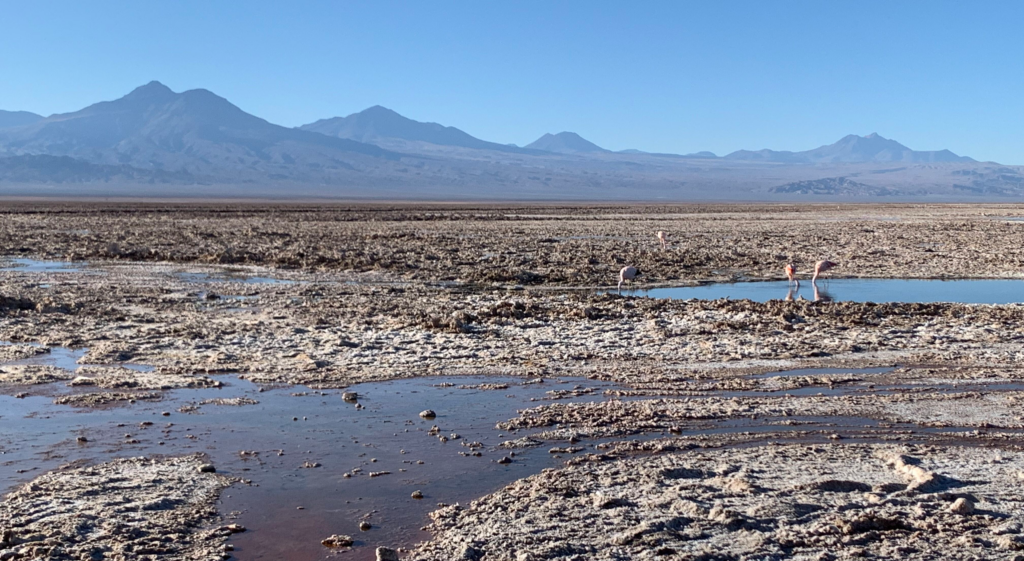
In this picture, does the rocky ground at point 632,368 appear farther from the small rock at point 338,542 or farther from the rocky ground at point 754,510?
the small rock at point 338,542

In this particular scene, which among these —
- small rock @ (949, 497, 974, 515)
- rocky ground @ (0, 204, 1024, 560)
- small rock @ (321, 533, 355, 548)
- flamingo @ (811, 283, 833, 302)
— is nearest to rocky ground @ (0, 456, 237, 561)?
rocky ground @ (0, 204, 1024, 560)

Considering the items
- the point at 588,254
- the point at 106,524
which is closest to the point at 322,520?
the point at 106,524

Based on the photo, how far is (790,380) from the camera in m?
9.04

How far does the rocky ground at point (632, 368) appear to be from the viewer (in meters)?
5.31

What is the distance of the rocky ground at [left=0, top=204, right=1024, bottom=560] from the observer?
5.31m

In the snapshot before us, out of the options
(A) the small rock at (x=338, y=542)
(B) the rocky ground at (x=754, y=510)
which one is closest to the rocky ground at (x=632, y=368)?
(B) the rocky ground at (x=754, y=510)

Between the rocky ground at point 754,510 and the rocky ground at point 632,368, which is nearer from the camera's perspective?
the rocky ground at point 754,510

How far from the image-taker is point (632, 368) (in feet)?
31.5

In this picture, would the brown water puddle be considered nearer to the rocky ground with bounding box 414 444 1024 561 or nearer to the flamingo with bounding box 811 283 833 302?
the rocky ground with bounding box 414 444 1024 561

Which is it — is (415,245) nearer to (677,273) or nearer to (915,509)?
(677,273)

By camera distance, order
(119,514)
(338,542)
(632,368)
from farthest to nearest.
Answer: (632,368), (119,514), (338,542)

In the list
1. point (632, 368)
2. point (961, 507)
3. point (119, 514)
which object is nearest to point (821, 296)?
point (632, 368)

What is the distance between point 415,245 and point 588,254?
19.4ft

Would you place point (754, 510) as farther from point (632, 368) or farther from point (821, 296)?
point (821, 296)
